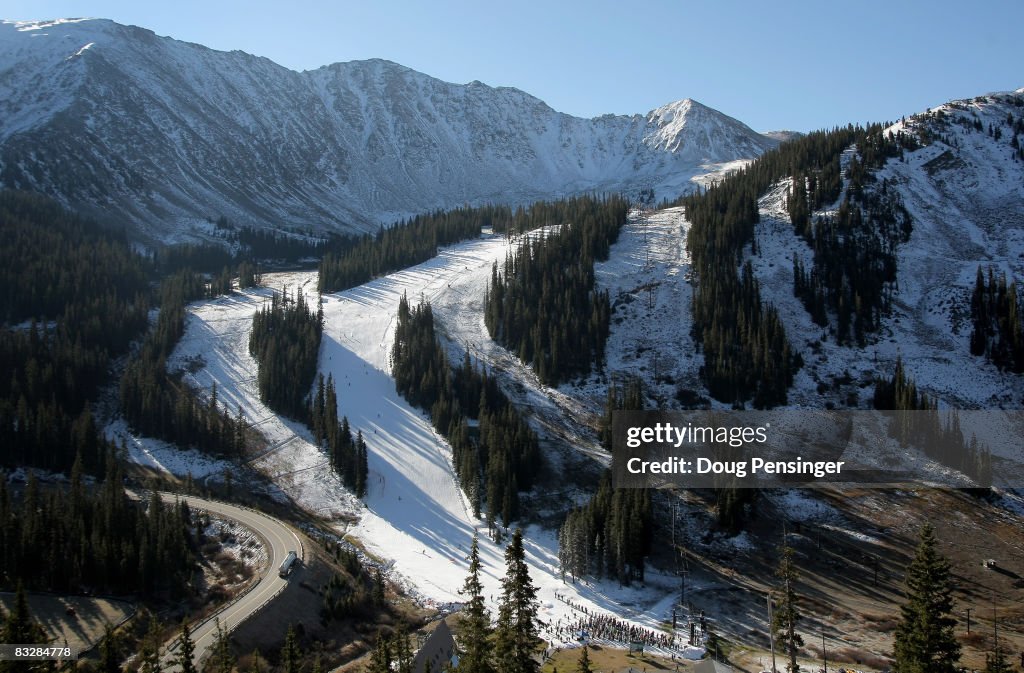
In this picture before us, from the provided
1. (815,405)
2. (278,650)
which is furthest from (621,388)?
(278,650)

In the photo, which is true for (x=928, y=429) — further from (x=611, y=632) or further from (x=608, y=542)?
(x=611, y=632)

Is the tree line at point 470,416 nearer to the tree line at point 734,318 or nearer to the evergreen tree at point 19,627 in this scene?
the tree line at point 734,318

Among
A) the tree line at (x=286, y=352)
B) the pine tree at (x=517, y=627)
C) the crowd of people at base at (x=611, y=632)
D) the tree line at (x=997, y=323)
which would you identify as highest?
A: the tree line at (x=997, y=323)

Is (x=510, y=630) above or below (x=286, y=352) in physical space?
above

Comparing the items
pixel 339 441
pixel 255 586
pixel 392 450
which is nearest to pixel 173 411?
pixel 339 441

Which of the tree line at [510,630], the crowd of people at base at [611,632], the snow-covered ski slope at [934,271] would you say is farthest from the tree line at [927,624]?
the snow-covered ski slope at [934,271]

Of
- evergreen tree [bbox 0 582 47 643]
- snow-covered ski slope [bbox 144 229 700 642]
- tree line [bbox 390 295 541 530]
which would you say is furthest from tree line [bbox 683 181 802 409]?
evergreen tree [bbox 0 582 47 643]
